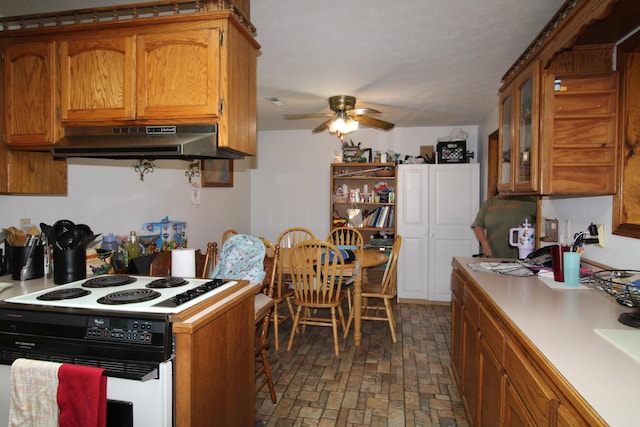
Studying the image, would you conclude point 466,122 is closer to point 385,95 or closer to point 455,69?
point 385,95

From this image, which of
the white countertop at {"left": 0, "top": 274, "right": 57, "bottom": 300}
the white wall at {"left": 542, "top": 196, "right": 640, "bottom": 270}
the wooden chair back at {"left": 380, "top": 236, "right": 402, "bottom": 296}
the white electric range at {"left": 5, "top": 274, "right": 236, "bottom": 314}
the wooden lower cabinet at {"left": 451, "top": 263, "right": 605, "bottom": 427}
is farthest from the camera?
the wooden chair back at {"left": 380, "top": 236, "right": 402, "bottom": 296}

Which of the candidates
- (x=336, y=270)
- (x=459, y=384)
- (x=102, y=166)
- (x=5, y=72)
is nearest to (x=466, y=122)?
(x=336, y=270)

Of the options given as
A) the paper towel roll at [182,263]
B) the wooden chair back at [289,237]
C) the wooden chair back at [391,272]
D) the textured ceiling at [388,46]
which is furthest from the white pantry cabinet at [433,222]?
the paper towel roll at [182,263]

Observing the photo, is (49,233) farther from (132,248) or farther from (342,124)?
(342,124)

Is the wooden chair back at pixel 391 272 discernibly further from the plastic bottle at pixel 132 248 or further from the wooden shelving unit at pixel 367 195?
the plastic bottle at pixel 132 248

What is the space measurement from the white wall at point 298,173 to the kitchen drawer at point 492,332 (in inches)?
147

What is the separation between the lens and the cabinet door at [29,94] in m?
1.94

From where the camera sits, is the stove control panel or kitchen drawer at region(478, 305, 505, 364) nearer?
the stove control panel

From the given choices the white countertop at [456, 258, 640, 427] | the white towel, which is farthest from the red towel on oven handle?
the white countertop at [456, 258, 640, 427]

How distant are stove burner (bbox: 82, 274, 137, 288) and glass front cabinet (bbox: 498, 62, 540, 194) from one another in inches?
A: 81.5

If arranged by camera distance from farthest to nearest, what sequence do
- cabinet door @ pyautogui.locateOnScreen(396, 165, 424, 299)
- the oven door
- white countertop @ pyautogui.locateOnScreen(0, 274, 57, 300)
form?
1. cabinet door @ pyautogui.locateOnScreen(396, 165, 424, 299)
2. white countertop @ pyautogui.locateOnScreen(0, 274, 57, 300)
3. the oven door

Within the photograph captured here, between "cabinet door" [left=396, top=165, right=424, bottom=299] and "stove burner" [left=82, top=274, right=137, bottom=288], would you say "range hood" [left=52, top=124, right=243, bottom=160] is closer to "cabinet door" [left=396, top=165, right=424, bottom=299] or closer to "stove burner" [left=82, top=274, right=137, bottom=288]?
"stove burner" [left=82, top=274, right=137, bottom=288]

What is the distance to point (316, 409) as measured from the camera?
94.0 inches

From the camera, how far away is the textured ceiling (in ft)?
6.56
